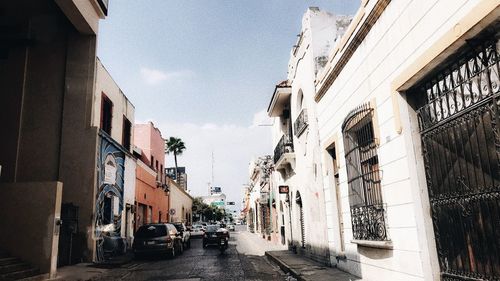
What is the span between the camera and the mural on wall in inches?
637

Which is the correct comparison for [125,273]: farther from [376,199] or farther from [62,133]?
[376,199]

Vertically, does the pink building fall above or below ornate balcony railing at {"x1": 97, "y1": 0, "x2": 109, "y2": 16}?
below

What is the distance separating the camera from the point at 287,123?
65.4ft

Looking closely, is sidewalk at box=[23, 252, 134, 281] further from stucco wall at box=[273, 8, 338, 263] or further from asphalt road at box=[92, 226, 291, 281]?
stucco wall at box=[273, 8, 338, 263]

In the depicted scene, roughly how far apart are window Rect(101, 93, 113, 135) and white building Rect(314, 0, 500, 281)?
40.6 ft

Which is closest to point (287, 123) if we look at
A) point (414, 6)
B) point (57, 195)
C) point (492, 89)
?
point (57, 195)

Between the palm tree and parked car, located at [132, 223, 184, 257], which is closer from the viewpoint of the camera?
parked car, located at [132, 223, 184, 257]

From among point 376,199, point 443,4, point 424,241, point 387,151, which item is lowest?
point 424,241

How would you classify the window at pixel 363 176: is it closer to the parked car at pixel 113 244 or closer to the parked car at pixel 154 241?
the parked car at pixel 154 241

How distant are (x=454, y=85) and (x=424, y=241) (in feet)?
8.18

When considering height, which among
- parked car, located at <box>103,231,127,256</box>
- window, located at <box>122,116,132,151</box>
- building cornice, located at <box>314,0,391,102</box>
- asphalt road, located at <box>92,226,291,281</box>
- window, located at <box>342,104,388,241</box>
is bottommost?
asphalt road, located at <box>92,226,291,281</box>

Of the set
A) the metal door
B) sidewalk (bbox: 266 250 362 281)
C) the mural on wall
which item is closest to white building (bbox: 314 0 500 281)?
sidewalk (bbox: 266 250 362 281)

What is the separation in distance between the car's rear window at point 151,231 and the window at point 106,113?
202 inches

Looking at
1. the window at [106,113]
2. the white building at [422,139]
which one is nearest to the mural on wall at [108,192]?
the window at [106,113]
